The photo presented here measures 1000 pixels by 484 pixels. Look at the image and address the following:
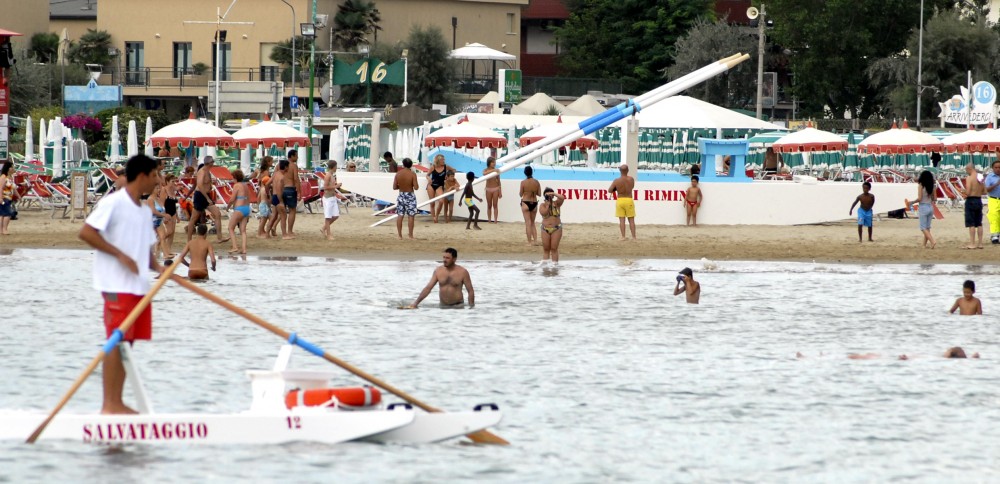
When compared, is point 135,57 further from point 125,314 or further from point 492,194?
point 125,314

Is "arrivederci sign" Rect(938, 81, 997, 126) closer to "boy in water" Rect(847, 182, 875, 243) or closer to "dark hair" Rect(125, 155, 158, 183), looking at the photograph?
"boy in water" Rect(847, 182, 875, 243)

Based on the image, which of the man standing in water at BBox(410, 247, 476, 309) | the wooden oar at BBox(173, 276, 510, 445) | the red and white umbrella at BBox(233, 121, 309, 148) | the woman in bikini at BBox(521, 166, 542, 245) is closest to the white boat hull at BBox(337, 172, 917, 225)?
the red and white umbrella at BBox(233, 121, 309, 148)

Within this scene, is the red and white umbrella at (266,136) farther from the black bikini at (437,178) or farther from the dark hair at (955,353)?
the dark hair at (955,353)

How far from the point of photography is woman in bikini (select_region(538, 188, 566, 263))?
Result: 21.0 m

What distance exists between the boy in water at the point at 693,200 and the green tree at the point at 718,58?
40279 millimetres

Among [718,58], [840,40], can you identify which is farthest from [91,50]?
[840,40]

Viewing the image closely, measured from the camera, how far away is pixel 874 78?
67.6 meters

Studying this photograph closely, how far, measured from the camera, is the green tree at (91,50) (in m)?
69.3

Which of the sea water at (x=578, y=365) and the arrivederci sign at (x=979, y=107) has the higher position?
the arrivederci sign at (x=979, y=107)

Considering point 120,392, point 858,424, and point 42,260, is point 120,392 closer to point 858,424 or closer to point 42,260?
point 858,424

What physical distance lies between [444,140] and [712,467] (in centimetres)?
2291

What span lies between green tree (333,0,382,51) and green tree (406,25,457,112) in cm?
267

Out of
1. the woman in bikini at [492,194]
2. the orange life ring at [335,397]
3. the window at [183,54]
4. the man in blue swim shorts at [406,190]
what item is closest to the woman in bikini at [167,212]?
the man in blue swim shorts at [406,190]

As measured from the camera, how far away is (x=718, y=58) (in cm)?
6906
